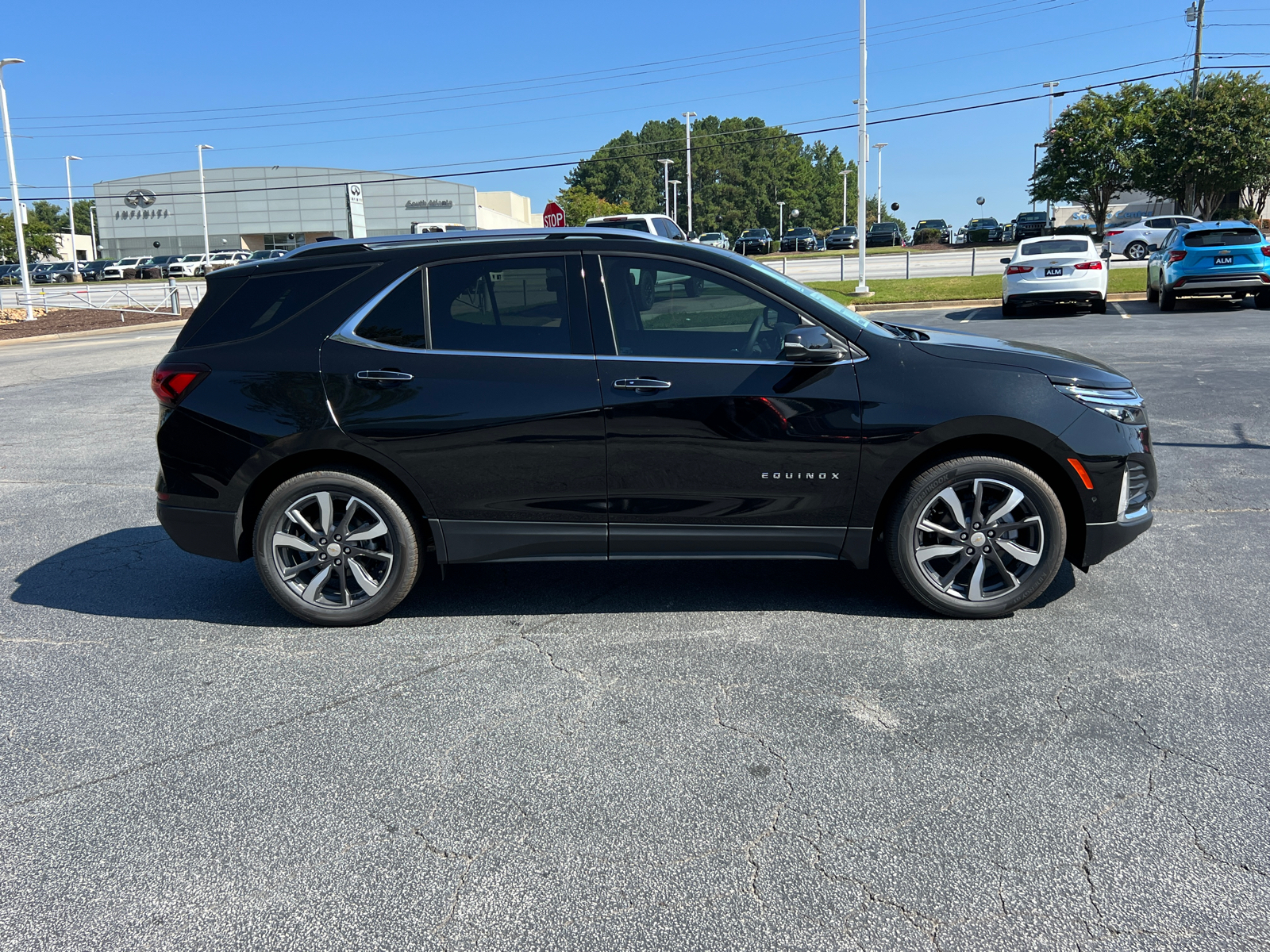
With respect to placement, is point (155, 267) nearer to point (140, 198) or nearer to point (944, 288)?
point (140, 198)

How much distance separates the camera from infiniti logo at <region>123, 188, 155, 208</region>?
282ft

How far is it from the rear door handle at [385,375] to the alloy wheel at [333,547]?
1.85ft

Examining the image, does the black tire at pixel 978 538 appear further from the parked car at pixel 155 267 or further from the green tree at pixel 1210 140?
the parked car at pixel 155 267

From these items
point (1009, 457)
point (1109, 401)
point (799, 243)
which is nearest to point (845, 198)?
point (799, 243)

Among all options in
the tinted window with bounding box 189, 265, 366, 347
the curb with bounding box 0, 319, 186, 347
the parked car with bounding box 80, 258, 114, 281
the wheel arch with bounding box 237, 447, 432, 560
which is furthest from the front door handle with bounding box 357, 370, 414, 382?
the parked car with bounding box 80, 258, 114, 281

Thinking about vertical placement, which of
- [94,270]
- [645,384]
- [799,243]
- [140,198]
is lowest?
[645,384]

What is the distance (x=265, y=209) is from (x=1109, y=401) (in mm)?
88789

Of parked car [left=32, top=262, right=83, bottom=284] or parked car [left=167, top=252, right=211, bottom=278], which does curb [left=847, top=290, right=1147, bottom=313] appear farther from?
parked car [left=32, top=262, right=83, bottom=284]

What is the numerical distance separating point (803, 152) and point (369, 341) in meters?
167

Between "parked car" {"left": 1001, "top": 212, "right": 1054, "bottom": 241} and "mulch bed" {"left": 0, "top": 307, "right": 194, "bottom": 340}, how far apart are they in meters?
39.5

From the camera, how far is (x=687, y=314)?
4656 millimetres

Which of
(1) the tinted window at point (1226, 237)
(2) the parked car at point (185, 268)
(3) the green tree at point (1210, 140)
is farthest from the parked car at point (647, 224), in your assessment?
(2) the parked car at point (185, 268)

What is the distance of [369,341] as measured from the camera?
464cm

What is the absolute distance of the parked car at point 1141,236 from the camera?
38750 millimetres
